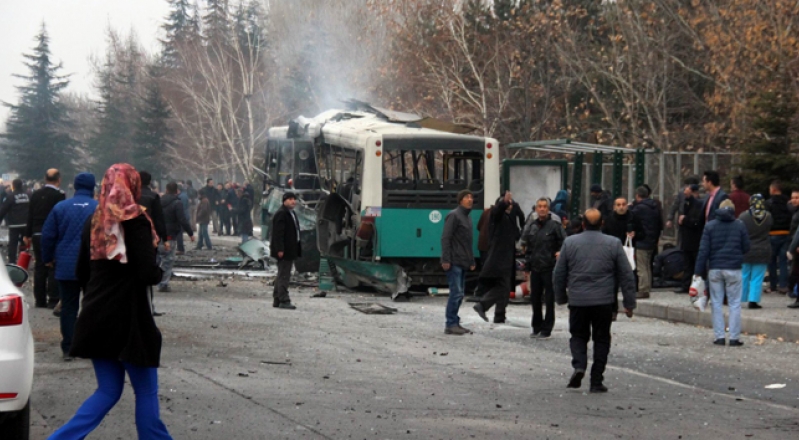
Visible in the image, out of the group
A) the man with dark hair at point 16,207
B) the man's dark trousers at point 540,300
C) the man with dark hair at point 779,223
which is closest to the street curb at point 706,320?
the man with dark hair at point 779,223

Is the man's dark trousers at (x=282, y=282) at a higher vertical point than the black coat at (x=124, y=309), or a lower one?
lower

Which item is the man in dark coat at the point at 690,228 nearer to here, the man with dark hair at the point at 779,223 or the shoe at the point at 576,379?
the man with dark hair at the point at 779,223

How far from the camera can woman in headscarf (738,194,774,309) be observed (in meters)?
17.1

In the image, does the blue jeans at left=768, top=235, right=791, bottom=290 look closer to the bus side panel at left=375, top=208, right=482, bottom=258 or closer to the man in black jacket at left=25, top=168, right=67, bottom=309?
the bus side panel at left=375, top=208, right=482, bottom=258

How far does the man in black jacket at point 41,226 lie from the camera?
15.0 metres

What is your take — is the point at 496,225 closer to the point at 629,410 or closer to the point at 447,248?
the point at 447,248

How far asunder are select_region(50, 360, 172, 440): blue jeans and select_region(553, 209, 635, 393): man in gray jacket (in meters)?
4.88

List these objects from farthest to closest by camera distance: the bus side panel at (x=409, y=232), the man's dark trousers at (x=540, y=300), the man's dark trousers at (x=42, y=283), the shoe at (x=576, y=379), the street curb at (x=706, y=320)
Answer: the bus side panel at (x=409, y=232), the man's dark trousers at (x=42, y=283), the street curb at (x=706, y=320), the man's dark trousers at (x=540, y=300), the shoe at (x=576, y=379)

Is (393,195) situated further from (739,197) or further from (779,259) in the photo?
(779,259)

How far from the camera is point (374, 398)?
9359 mm

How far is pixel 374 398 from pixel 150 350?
3543 millimetres

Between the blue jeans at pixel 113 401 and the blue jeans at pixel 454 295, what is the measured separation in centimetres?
864

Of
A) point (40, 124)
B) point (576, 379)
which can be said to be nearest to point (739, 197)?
point (576, 379)

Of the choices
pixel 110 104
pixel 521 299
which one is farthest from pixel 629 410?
pixel 110 104
